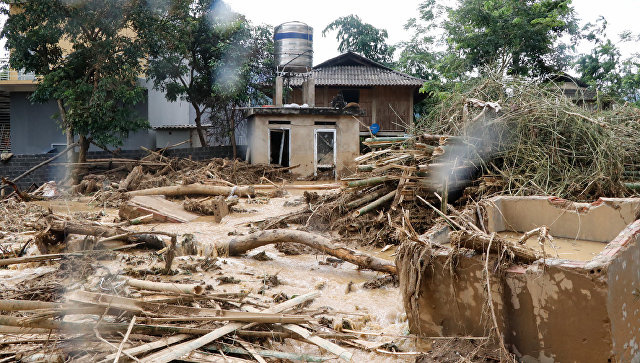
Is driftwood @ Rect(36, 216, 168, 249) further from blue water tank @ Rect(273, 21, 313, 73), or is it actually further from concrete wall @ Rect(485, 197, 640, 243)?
blue water tank @ Rect(273, 21, 313, 73)

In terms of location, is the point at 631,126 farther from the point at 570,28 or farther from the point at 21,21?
the point at 21,21

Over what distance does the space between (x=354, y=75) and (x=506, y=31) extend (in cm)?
804

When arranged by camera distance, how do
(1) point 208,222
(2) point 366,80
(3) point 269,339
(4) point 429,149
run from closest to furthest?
(3) point 269,339 < (4) point 429,149 < (1) point 208,222 < (2) point 366,80

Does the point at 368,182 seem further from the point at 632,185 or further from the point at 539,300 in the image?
the point at 539,300


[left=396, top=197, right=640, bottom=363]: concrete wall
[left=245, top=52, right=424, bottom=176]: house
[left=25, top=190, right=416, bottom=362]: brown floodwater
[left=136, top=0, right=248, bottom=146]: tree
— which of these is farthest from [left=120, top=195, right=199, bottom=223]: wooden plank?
[left=136, top=0, right=248, bottom=146]: tree

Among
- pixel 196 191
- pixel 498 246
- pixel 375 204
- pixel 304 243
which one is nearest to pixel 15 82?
pixel 196 191

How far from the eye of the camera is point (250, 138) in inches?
753

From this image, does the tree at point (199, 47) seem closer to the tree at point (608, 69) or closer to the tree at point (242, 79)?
the tree at point (242, 79)

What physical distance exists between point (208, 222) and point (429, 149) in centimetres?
472

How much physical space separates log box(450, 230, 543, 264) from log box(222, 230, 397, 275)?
8.31ft

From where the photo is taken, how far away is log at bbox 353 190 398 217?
8.81m

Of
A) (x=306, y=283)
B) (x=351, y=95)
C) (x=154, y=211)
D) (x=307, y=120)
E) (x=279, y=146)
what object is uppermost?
(x=351, y=95)

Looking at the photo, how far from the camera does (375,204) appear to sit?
29.0ft

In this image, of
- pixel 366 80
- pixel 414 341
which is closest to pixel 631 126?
pixel 414 341
